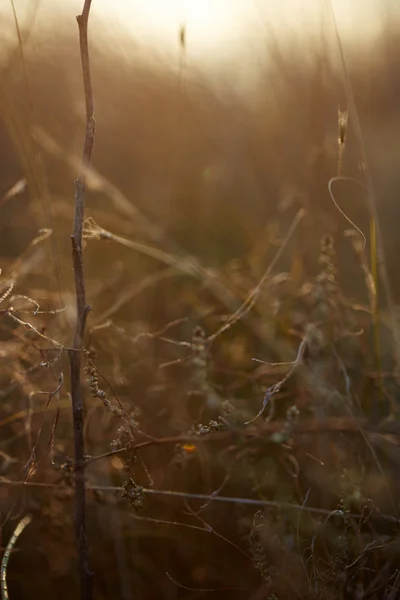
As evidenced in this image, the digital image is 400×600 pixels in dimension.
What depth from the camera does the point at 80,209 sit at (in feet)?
2.91

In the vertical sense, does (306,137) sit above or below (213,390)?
above

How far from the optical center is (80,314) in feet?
3.06

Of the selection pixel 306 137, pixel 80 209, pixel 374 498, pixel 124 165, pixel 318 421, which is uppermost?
pixel 124 165

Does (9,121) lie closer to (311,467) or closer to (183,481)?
(183,481)

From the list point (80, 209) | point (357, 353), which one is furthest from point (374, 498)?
point (80, 209)

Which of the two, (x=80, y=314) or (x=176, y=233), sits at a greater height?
(x=176, y=233)

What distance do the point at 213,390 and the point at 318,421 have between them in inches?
9.0

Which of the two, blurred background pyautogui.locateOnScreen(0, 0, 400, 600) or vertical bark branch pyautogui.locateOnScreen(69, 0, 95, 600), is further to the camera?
blurred background pyautogui.locateOnScreen(0, 0, 400, 600)

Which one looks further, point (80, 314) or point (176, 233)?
point (176, 233)

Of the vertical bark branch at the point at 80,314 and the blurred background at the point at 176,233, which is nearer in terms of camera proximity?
the vertical bark branch at the point at 80,314

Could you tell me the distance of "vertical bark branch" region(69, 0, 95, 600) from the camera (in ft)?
2.82

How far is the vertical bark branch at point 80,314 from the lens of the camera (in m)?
0.86

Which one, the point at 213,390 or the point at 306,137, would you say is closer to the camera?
the point at 213,390

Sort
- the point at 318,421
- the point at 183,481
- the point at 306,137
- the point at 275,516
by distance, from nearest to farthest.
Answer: the point at 275,516
the point at 318,421
the point at 183,481
the point at 306,137
